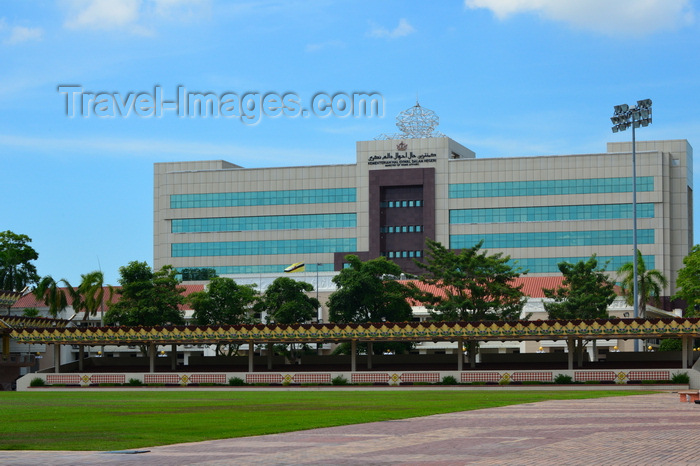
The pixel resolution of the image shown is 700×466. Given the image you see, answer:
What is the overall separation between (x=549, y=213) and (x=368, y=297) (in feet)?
160

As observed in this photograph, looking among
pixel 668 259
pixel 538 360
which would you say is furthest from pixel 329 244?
pixel 538 360

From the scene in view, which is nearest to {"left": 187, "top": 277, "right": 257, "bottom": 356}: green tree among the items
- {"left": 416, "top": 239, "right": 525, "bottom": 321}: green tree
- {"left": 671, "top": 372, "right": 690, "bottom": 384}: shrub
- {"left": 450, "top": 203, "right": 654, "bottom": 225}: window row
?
{"left": 416, "top": 239, "right": 525, "bottom": 321}: green tree

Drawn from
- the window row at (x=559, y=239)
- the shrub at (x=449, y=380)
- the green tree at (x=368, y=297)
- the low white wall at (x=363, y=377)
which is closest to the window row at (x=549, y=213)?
the window row at (x=559, y=239)

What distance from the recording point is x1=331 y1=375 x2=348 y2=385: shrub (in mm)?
78625

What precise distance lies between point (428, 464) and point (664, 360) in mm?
66919

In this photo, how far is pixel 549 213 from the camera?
134m

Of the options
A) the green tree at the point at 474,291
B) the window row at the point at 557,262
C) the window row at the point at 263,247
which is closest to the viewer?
the green tree at the point at 474,291

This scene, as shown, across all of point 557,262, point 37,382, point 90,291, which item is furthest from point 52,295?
point 557,262

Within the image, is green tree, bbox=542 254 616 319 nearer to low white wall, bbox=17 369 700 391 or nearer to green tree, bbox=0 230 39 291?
low white wall, bbox=17 369 700 391

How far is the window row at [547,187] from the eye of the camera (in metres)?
132

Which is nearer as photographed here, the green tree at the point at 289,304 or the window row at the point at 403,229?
the green tree at the point at 289,304

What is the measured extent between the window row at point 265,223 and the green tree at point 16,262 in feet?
73.3

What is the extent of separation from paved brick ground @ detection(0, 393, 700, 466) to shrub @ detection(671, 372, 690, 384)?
39.3 meters

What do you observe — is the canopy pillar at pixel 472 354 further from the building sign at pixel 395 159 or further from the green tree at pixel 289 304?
the building sign at pixel 395 159
